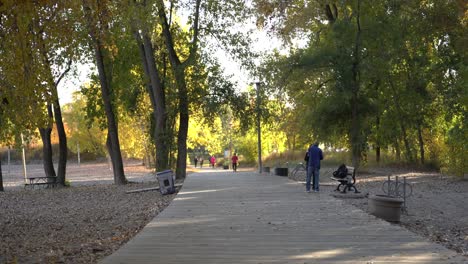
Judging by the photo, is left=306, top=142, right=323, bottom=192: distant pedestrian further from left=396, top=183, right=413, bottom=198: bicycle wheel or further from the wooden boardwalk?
the wooden boardwalk

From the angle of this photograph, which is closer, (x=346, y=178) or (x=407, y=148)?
(x=346, y=178)

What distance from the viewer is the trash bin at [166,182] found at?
64.9 feet

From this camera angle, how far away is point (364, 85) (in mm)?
31219

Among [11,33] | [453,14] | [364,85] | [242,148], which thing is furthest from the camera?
[242,148]

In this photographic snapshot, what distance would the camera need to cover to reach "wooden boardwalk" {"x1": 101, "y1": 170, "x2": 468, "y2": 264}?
25.0ft

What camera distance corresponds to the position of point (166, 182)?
2003 cm

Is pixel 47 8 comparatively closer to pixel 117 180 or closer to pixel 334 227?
pixel 334 227

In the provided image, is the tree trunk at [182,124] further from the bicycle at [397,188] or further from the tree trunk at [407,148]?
the tree trunk at [407,148]

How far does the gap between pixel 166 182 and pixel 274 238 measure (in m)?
11.3

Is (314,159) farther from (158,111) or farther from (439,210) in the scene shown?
(158,111)

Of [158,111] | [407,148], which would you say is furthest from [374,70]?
[158,111]

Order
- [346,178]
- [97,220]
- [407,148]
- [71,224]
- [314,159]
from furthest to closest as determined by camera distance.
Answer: [407,148]
[346,178]
[314,159]
[97,220]
[71,224]

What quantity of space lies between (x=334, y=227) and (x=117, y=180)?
20.6 m

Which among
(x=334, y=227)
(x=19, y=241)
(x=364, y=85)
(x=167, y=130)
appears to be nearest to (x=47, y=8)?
(x=19, y=241)
